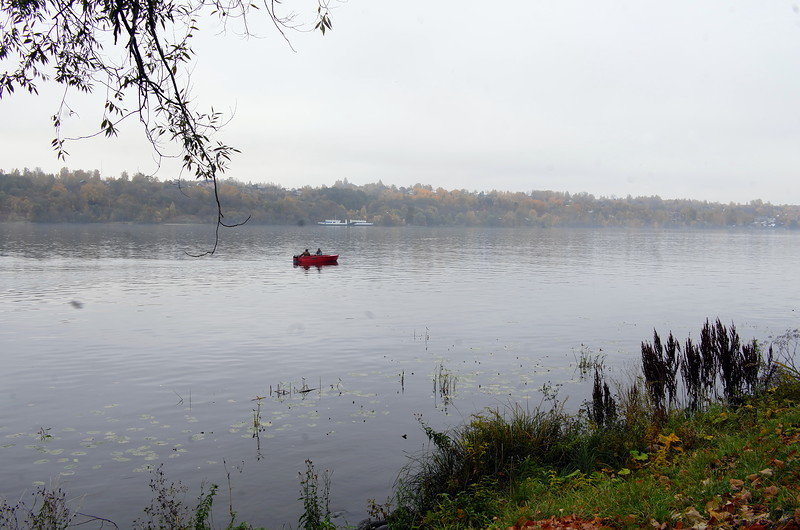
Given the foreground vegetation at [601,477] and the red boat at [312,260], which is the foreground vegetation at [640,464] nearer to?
the foreground vegetation at [601,477]

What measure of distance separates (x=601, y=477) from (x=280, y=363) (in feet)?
51.2

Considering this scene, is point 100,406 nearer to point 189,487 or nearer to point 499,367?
point 189,487

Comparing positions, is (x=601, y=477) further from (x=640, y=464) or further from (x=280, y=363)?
(x=280, y=363)

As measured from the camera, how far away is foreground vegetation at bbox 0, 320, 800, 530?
8078mm

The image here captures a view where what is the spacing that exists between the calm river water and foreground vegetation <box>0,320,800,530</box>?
0.96 metres

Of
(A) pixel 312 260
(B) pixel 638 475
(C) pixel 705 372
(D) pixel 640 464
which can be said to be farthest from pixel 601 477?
(A) pixel 312 260

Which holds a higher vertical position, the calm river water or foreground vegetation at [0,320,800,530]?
foreground vegetation at [0,320,800,530]

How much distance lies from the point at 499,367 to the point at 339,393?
22.3 feet

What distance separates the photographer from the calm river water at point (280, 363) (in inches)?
540

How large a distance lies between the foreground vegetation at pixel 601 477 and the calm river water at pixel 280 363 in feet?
3.15

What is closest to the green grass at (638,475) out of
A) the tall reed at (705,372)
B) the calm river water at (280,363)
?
the tall reed at (705,372)

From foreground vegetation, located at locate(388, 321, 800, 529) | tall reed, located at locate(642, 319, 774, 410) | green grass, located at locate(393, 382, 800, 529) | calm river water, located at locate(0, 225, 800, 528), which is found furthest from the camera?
tall reed, located at locate(642, 319, 774, 410)

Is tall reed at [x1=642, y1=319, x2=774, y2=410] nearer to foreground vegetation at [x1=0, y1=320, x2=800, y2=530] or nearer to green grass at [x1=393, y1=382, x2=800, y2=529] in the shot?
foreground vegetation at [x1=0, y1=320, x2=800, y2=530]

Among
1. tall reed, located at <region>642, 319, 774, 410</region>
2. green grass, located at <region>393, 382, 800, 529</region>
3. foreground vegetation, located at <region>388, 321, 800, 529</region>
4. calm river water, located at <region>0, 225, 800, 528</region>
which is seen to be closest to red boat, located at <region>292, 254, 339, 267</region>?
calm river water, located at <region>0, 225, 800, 528</region>
